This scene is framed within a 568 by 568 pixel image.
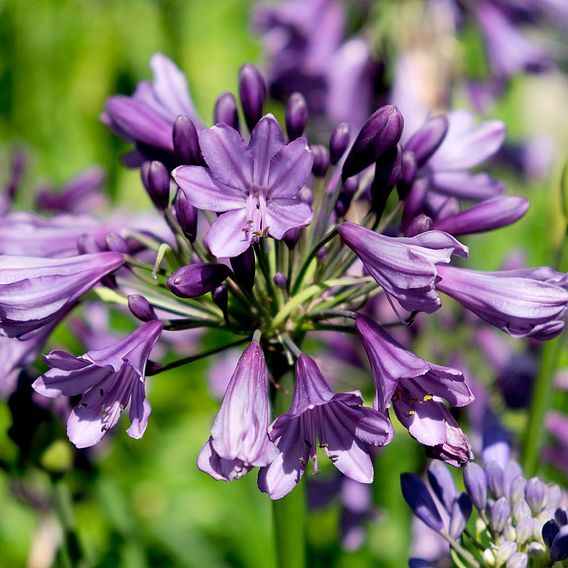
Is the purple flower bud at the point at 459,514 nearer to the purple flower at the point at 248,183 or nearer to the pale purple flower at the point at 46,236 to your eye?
the purple flower at the point at 248,183

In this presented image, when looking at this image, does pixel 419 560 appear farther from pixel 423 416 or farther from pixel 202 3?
pixel 202 3

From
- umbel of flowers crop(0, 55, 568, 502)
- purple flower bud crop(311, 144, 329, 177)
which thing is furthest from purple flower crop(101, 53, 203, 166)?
purple flower bud crop(311, 144, 329, 177)

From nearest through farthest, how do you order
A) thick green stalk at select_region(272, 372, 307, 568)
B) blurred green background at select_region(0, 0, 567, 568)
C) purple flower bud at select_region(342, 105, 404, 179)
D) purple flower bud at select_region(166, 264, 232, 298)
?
1. purple flower bud at select_region(166, 264, 232, 298)
2. purple flower bud at select_region(342, 105, 404, 179)
3. thick green stalk at select_region(272, 372, 307, 568)
4. blurred green background at select_region(0, 0, 567, 568)

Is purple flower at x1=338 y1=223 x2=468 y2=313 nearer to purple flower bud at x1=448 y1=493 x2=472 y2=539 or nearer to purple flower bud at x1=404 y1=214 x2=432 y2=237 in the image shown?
purple flower bud at x1=404 y1=214 x2=432 y2=237

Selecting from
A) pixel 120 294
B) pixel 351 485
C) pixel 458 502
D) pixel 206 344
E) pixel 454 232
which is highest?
pixel 454 232

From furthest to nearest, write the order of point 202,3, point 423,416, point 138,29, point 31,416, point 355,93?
point 202,3 < point 138,29 < point 355,93 < point 31,416 < point 423,416

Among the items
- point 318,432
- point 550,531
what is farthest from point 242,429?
point 550,531

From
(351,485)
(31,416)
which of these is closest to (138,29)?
(351,485)

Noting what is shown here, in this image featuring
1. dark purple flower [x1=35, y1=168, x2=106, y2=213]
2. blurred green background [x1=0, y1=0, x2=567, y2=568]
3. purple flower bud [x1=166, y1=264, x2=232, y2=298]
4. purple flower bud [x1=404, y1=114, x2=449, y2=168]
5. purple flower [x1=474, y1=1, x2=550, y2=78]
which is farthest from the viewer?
purple flower [x1=474, y1=1, x2=550, y2=78]

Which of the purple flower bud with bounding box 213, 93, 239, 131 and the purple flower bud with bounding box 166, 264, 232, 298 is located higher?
the purple flower bud with bounding box 213, 93, 239, 131
